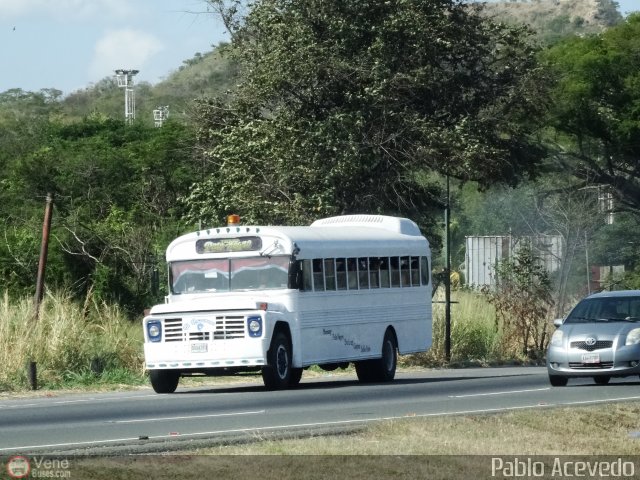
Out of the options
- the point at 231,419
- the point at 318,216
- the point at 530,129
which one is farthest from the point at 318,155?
the point at 231,419

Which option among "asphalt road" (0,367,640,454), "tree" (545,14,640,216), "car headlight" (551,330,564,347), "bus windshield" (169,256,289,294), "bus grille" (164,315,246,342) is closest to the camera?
"asphalt road" (0,367,640,454)

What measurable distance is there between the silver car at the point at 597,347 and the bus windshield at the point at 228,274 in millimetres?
4671

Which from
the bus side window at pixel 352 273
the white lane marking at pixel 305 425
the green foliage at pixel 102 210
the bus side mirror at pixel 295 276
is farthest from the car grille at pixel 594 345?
the green foliage at pixel 102 210

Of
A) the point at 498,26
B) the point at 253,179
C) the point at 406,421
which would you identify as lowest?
the point at 406,421

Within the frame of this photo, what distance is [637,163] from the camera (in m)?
50.0

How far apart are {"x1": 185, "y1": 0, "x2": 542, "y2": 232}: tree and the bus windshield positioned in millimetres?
8697

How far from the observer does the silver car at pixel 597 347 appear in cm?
2286

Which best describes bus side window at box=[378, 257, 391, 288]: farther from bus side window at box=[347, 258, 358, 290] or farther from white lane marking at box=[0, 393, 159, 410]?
white lane marking at box=[0, 393, 159, 410]

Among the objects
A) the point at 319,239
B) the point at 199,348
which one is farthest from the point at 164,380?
the point at 319,239

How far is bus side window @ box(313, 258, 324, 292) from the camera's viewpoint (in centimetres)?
2448

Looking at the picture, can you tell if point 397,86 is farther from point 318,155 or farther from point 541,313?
point 541,313

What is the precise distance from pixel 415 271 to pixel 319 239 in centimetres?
397

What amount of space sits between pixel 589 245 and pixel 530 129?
56.8 feet

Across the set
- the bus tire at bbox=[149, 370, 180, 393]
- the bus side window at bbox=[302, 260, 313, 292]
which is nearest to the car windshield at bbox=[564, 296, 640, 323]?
the bus side window at bbox=[302, 260, 313, 292]
